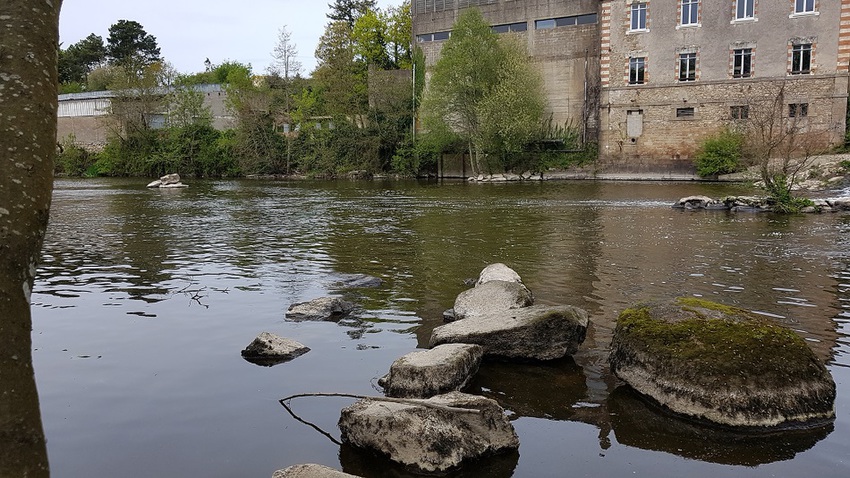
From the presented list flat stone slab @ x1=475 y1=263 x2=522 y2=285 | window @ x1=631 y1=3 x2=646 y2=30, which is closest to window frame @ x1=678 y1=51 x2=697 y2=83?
window @ x1=631 y1=3 x2=646 y2=30

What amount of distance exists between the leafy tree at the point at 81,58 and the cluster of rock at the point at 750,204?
8158 cm

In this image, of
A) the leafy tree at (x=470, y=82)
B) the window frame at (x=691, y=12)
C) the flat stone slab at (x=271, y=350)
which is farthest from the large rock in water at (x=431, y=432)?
the window frame at (x=691, y=12)

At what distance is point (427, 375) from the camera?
662cm

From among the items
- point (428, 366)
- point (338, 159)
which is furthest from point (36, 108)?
point (338, 159)

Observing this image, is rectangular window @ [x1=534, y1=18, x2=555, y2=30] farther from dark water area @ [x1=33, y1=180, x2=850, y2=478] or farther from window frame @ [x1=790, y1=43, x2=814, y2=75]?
dark water area @ [x1=33, y1=180, x2=850, y2=478]

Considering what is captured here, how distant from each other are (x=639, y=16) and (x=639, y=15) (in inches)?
2.5

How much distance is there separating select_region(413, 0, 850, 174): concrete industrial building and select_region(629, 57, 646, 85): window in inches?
2.5

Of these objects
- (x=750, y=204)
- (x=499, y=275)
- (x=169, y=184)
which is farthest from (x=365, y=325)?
(x=169, y=184)

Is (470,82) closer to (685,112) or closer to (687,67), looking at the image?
(687,67)

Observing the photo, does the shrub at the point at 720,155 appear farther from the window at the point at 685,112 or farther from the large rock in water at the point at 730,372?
the large rock in water at the point at 730,372

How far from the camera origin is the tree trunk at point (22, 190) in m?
2.19

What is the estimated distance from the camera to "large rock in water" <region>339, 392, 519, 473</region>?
5.35 m

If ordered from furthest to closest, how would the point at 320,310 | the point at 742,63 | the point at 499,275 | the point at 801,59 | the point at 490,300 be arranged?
the point at 742,63 < the point at 801,59 < the point at 499,275 < the point at 320,310 < the point at 490,300

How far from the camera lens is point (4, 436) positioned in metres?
2.25
